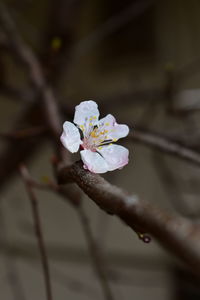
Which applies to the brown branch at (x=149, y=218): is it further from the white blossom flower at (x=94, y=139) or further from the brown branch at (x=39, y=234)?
the brown branch at (x=39, y=234)

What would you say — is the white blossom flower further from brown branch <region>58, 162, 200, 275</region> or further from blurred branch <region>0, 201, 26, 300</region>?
blurred branch <region>0, 201, 26, 300</region>

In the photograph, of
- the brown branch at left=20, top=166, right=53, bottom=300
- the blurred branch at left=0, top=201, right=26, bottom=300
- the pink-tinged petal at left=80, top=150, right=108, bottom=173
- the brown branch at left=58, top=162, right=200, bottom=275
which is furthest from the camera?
the blurred branch at left=0, top=201, right=26, bottom=300

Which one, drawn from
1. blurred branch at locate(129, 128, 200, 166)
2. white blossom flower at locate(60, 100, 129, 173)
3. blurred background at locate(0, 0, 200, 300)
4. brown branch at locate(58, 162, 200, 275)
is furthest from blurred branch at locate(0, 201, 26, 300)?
brown branch at locate(58, 162, 200, 275)

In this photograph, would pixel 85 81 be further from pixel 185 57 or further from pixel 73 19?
pixel 73 19

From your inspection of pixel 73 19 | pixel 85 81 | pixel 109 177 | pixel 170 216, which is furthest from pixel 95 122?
pixel 85 81

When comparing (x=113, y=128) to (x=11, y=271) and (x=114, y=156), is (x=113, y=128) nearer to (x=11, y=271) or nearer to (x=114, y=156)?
(x=114, y=156)

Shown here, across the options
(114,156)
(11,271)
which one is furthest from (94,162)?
(11,271)
